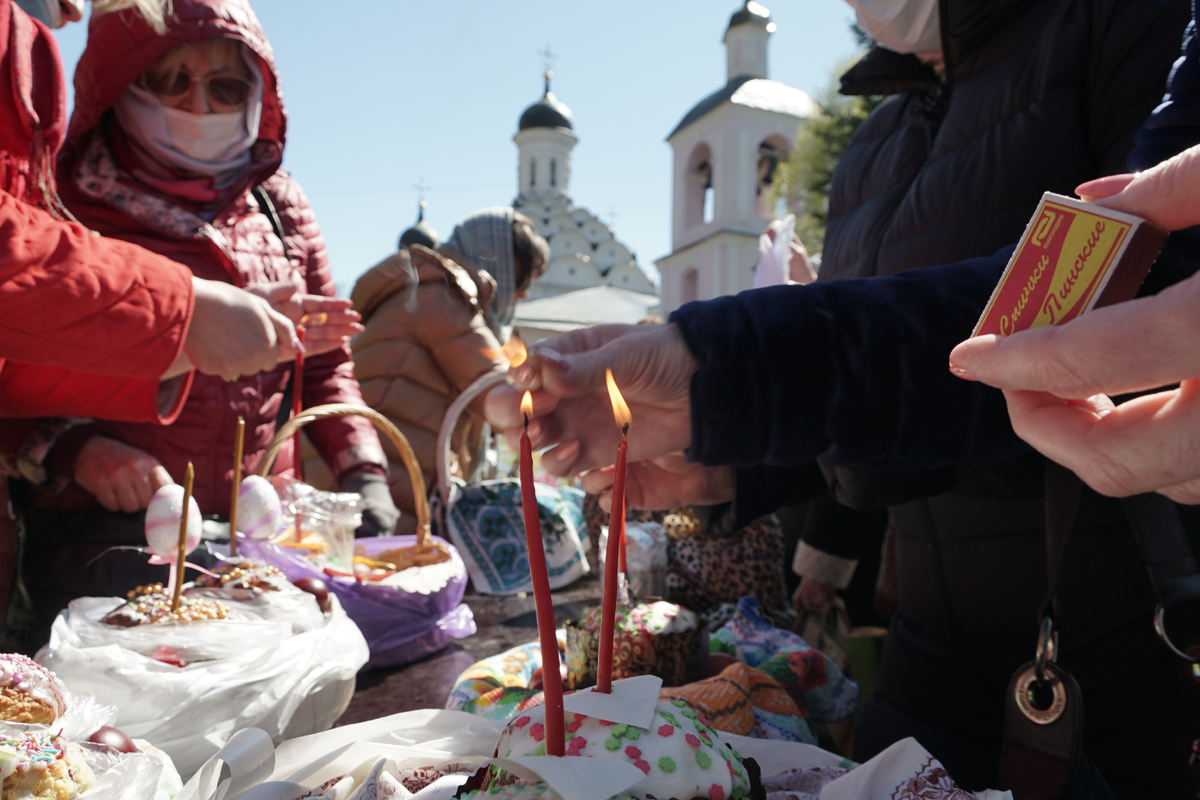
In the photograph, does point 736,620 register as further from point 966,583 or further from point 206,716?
point 206,716

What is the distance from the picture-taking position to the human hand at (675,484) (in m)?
1.19

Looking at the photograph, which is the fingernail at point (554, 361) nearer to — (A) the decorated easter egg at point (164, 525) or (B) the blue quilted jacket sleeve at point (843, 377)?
(B) the blue quilted jacket sleeve at point (843, 377)

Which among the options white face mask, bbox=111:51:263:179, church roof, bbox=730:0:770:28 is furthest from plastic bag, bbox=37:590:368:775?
church roof, bbox=730:0:770:28

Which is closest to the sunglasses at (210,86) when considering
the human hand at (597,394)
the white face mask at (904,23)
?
the human hand at (597,394)

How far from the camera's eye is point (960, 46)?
1.18m

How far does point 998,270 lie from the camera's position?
2.85 feet

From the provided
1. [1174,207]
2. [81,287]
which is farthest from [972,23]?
[81,287]

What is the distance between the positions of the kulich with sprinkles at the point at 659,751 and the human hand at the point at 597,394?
0.98 ft

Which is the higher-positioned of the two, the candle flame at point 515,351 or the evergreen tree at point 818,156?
the evergreen tree at point 818,156

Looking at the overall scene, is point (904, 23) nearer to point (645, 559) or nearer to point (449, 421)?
point (645, 559)

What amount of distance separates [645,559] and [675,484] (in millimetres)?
459

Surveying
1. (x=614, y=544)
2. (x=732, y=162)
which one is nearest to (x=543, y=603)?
(x=614, y=544)

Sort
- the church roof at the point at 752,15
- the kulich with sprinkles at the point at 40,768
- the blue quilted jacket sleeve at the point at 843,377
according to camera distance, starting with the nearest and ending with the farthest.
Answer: the kulich with sprinkles at the point at 40,768 < the blue quilted jacket sleeve at the point at 843,377 < the church roof at the point at 752,15

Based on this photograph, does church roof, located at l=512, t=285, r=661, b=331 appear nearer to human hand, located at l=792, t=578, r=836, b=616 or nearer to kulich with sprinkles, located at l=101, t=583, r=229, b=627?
human hand, located at l=792, t=578, r=836, b=616
